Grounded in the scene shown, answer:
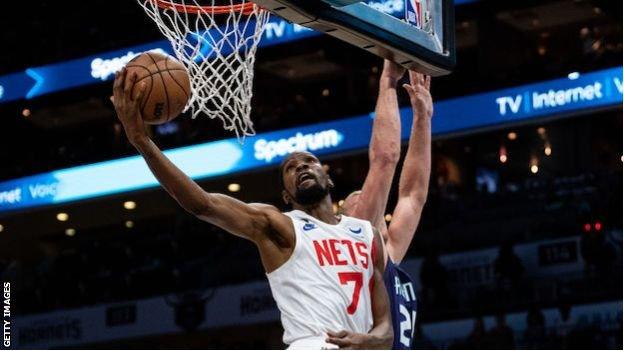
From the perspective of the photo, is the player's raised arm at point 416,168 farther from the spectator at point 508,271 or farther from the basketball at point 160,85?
the spectator at point 508,271

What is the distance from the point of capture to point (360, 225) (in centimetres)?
434

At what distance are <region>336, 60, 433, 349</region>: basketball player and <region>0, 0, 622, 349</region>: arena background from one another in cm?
530

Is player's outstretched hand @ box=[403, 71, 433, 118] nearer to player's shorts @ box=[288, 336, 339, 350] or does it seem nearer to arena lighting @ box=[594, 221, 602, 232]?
player's shorts @ box=[288, 336, 339, 350]

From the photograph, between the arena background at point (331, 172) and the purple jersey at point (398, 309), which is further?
the arena background at point (331, 172)

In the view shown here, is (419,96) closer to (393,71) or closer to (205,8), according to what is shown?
(393,71)

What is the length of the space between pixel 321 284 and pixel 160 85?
2.72 feet

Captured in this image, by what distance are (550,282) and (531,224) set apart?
746 millimetres

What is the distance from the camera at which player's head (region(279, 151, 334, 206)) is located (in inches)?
167

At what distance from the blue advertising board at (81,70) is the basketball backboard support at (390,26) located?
7.01m

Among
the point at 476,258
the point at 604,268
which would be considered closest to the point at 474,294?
the point at 476,258

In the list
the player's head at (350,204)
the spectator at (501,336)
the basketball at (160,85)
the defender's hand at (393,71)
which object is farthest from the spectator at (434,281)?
the basketball at (160,85)

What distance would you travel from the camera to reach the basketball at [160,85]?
3887 millimetres

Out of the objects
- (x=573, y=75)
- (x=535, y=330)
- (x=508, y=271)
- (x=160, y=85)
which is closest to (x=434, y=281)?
(x=508, y=271)

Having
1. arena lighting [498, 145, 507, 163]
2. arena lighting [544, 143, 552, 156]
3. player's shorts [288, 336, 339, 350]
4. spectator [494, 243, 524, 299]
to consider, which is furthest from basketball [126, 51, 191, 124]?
arena lighting [498, 145, 507, 163]
